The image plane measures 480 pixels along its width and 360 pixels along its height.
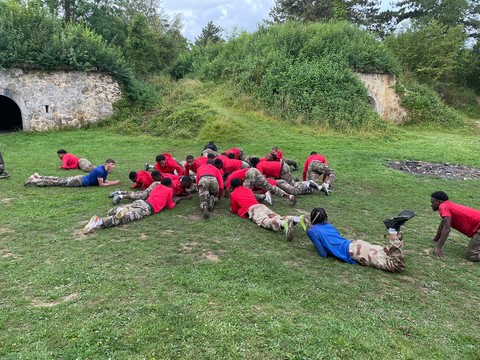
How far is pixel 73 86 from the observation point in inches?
704

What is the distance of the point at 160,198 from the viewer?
22.8 feet

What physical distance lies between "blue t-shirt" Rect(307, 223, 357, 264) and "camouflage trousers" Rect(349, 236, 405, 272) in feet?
0.29

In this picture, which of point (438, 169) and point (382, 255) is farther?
point (438, 169)

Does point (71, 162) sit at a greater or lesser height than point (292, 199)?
lesser

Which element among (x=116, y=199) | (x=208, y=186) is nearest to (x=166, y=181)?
(x=208, y=186)

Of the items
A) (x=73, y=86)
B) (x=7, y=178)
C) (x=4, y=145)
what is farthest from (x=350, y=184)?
(x=73, y=86)

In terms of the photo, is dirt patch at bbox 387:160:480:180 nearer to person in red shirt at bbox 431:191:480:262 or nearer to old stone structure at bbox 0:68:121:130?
person in red shirt at bbox 431:191:480:262

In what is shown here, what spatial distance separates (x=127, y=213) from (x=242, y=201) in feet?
6.87

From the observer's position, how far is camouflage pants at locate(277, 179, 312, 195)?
8508mm

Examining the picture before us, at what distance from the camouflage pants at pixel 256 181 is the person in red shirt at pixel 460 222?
11.0 feet

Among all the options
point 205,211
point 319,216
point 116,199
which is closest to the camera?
point 319,216

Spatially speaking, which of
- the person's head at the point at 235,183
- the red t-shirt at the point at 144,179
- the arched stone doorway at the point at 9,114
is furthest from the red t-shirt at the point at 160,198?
the arched stone doorway at the point at 9,114

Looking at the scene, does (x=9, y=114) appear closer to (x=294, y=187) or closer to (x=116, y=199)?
(x=116, y=199)

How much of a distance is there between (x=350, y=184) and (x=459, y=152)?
23.9ft
